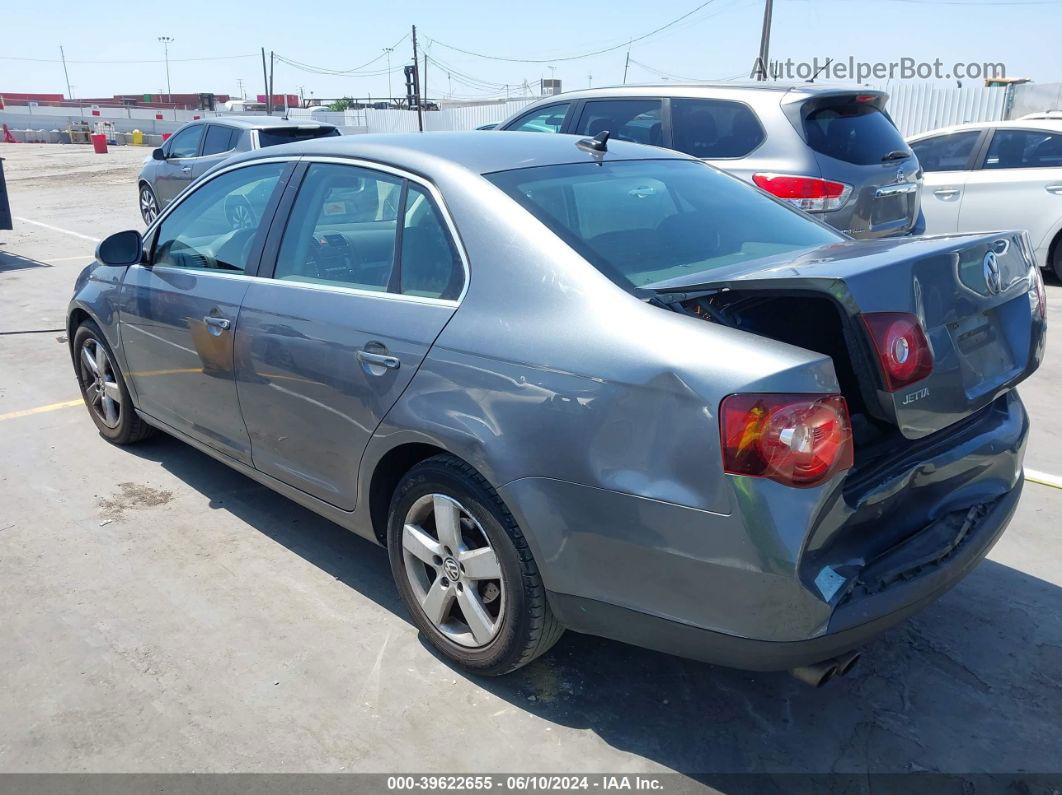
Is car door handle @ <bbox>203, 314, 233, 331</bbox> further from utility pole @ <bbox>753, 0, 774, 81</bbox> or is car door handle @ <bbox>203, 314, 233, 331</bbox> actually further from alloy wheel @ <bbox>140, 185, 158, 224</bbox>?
utility pole @ <bbox>753, 0, 774, 81</bbox>

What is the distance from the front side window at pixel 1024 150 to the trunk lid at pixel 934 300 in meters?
7.27

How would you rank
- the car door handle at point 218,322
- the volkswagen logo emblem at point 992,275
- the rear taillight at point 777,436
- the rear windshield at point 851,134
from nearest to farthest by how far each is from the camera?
1. the rear taillight at point 777,436
2. the volkswagen logo emblem at point 992,275
3. the car door handle at point 218,322
4. the rear windshield at point 851,134

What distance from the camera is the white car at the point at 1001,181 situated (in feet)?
29.2

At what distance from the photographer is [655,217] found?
126 inches

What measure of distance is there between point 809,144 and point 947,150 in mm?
4224

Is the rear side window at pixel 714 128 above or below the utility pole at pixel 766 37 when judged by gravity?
below

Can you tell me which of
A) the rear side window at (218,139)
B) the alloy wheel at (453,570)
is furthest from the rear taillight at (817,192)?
the rear side window at (218,139)

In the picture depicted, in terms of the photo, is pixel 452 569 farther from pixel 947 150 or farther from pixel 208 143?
pixel 208 143

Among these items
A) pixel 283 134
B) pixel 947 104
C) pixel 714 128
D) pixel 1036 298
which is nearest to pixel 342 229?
pixel 1036 298

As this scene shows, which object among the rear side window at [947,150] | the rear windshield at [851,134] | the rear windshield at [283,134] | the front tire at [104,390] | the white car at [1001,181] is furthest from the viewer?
the rear windshield at [283,134]

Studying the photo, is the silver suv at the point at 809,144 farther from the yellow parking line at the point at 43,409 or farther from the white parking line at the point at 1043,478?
the yellow parking line at the point at 43,409

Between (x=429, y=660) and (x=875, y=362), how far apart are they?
70.6 inches

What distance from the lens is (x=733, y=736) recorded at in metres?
2.75

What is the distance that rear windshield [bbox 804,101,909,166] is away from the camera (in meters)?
6.22
